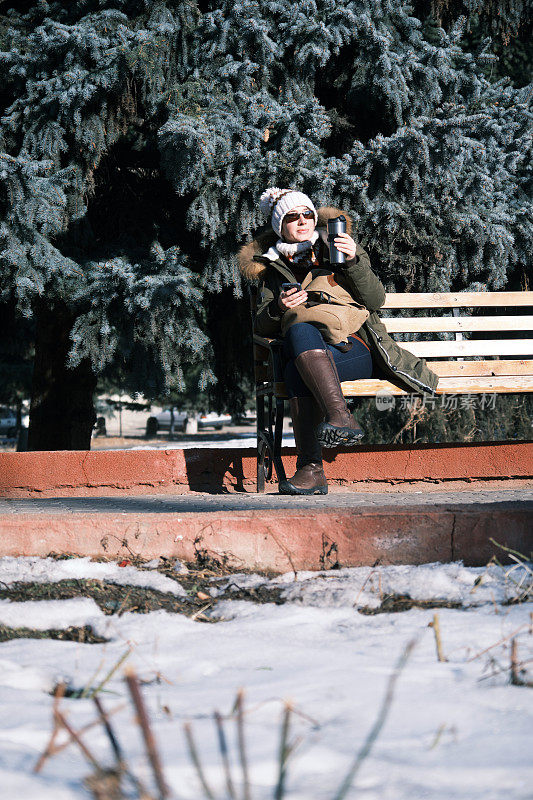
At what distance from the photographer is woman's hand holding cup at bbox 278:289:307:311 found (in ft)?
12.1

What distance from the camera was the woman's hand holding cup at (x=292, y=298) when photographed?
368cm

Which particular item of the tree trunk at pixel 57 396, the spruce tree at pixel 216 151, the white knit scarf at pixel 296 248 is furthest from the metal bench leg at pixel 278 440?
the tree trunk at pixel 57 396

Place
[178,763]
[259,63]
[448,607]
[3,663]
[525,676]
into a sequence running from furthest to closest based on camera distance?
[259,63] < [448,607] < [3,663] < [525,676] < [178,763]

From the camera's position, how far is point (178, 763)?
3.35 ft

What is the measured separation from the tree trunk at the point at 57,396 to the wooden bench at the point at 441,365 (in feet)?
9.78

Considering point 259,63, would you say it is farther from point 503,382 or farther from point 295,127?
point 503,382

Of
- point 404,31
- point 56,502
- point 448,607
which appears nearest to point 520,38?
point 404,31

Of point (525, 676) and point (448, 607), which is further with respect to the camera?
point (448, 607)

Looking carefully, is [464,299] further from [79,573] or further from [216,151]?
[79,573]

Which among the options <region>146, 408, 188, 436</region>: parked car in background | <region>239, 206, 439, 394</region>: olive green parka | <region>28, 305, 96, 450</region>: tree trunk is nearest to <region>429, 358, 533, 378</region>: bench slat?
<region>239, 206, 439, 394</region>: olive green parka

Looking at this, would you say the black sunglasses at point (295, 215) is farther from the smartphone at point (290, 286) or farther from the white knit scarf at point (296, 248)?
the smartphone at point (290, 286)

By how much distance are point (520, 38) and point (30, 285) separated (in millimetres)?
5555

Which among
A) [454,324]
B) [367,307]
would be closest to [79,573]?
[367,307]

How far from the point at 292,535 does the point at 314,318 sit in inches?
62.0
